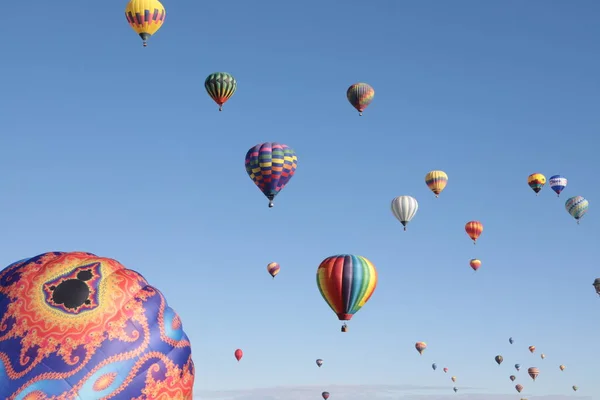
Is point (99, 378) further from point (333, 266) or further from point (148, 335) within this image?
point (333, 266)

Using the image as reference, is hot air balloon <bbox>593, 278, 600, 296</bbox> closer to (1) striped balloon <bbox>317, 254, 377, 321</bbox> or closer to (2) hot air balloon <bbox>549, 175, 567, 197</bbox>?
(2) hot air balloon <bbox>549, 175, 567, 197</bbox>

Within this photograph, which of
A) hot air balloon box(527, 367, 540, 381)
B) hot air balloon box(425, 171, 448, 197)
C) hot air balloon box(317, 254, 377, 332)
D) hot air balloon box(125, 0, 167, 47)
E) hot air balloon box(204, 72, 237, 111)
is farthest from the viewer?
hot air balloon box(527, 367, 540, 381)

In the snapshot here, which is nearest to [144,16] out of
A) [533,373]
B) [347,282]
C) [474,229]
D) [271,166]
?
[271,166]

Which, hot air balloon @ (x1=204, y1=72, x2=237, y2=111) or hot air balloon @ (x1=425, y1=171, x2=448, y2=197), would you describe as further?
hot air balloon @ (x1=425, y1=171, x2=448, y2=197)

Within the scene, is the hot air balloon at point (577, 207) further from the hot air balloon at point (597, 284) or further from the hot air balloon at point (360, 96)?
the hot air balloon at point (360, 96)

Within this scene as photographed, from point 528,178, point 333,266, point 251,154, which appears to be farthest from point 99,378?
point 528,178

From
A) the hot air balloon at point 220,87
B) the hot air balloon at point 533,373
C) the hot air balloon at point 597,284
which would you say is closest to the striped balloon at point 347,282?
the hot air balloon at point 220,87

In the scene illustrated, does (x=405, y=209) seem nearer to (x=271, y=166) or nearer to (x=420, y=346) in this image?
(x=271, y=166)

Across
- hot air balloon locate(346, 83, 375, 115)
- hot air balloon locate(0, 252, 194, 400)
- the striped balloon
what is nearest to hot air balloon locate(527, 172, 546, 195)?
hot air balloon locate(346, 83, 375, 115)
